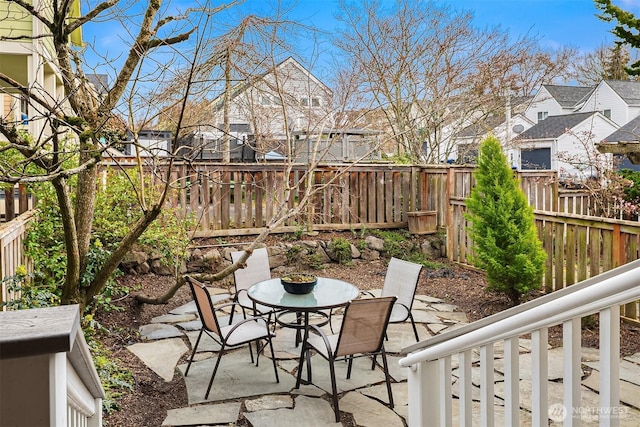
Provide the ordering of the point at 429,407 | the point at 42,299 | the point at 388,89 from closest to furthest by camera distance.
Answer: the point at 429,407 → the point at 42,299 → the point at 388,89

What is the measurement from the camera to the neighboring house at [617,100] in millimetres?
21531

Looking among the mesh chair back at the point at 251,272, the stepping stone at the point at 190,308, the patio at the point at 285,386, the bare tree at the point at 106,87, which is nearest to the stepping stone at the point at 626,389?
the patio at the point at 285,386

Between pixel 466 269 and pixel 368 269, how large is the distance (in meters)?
1.39

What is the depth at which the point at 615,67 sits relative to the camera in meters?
23.9

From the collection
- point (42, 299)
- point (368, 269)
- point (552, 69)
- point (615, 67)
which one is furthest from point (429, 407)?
point (615, 67)

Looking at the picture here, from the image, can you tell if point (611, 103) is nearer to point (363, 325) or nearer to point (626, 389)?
point (626, 389)

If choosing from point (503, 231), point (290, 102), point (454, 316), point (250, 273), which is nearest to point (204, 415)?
point (250, 273)

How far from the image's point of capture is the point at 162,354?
400cm

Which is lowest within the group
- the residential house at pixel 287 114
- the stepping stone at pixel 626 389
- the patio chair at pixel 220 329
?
the stepping stone at pixel 626 389

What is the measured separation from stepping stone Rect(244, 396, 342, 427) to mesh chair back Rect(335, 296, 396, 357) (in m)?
0.36

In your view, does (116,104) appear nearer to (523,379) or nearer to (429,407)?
(429,407)

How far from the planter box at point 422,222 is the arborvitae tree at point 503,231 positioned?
2142 mm

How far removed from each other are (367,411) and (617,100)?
2326 centimetres

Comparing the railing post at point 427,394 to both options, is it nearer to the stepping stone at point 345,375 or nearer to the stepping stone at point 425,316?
the stepping stone at point 345,375
